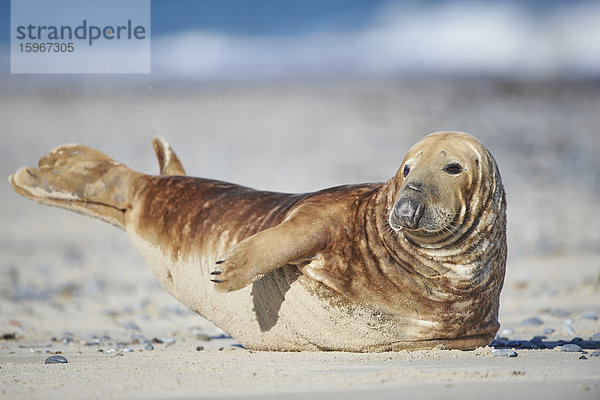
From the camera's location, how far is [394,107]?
844 inches

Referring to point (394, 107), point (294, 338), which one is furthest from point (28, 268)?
point (394, 107)

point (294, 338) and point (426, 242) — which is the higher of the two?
point (426, 242)

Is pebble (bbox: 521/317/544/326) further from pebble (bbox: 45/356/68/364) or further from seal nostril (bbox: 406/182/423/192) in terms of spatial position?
pebble (bbox: 45/356/68/364)

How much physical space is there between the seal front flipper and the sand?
40 centimetres

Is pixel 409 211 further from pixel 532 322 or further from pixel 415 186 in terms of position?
pixel 532 322

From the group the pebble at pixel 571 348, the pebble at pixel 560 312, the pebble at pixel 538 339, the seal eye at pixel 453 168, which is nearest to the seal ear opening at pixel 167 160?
the seal eye at pixel 453 168

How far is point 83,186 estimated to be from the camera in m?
5.79

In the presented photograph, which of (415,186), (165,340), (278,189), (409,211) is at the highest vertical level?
(278,189)

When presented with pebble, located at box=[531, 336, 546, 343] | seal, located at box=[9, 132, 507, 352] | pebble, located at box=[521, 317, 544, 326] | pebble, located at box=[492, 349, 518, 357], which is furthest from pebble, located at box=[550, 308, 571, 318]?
pebble, located at box=[492, 349, 518, 357]

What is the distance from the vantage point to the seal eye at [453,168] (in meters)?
3.98

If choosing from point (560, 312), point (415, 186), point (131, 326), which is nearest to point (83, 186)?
point (131, 326)

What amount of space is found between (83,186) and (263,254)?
7.55ft

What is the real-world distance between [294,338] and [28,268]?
6476 millimetres

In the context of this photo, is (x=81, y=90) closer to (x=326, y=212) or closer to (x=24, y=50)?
(x=24, y=50)
